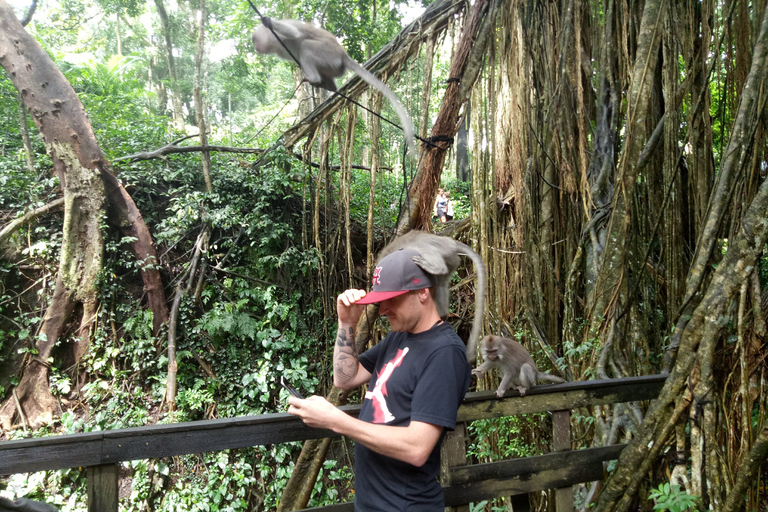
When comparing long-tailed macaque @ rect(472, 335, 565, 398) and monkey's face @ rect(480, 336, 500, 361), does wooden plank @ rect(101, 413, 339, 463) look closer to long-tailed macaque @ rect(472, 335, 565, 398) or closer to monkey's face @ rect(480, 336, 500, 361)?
long-tailed macaque @ rect(472, 335, 565, 398)

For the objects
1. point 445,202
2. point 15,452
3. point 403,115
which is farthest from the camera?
point 445,202

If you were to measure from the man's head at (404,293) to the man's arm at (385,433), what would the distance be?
0.25m

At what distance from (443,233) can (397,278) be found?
4.42 m

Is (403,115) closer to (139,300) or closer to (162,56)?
(139,300)

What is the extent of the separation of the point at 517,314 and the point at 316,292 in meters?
2.66

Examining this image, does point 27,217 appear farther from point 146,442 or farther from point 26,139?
point 146,442

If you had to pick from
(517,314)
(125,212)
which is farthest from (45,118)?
(517,314)

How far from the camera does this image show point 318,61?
329 cm

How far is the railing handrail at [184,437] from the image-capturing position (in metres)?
1.29

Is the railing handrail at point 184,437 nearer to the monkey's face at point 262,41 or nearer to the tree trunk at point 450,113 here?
the tree trunk at point 450,113

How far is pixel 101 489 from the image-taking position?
4.48 ft

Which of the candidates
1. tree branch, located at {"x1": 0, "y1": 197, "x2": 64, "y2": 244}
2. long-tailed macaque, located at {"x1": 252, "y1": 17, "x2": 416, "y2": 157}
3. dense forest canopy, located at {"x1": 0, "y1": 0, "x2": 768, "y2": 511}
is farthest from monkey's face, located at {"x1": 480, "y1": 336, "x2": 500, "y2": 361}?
tree branch, located at {"x1": 0, "y1": 197, "x2": 64, "y2": 244}

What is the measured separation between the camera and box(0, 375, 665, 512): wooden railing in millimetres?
1327

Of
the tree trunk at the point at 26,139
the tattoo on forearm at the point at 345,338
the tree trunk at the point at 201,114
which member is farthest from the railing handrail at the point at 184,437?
the tree trunk at the point at 26,139
